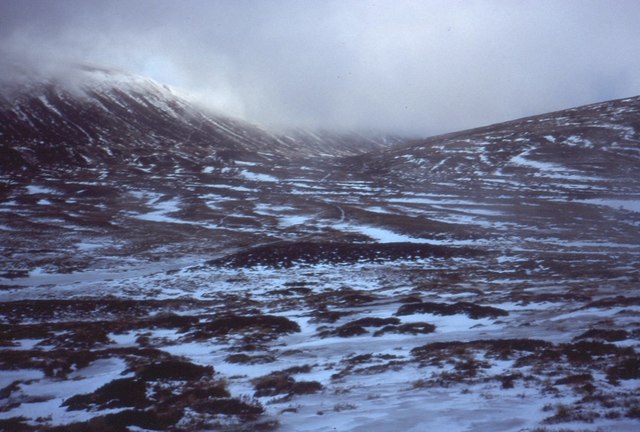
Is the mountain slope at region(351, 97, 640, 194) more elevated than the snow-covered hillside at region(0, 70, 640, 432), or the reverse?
the mountain slope at region(351, 97, 640, 194)

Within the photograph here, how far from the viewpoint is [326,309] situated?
89.2 feet

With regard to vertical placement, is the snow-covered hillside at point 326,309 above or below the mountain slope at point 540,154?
below

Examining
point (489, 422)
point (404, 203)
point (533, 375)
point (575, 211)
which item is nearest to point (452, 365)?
point (533, 375)

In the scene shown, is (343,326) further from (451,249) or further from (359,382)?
(451,249)

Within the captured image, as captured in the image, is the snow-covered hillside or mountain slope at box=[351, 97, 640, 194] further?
mountain slope at box=[351, 97, 640, 194]

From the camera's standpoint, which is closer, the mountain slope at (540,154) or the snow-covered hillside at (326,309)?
the snow-covered hillside at (326,309)

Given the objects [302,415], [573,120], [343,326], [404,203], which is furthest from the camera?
[573,120]

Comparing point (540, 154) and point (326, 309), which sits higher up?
point (540, 154)

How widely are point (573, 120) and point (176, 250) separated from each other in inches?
5759

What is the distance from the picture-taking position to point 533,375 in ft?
44.6

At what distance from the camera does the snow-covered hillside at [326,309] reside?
1259 cm

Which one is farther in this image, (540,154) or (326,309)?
(540,154)

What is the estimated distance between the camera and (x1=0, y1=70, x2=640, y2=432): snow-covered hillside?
41.3 feet

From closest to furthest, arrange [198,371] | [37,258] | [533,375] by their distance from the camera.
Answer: [533,375] < [198,371] < [37,258]
